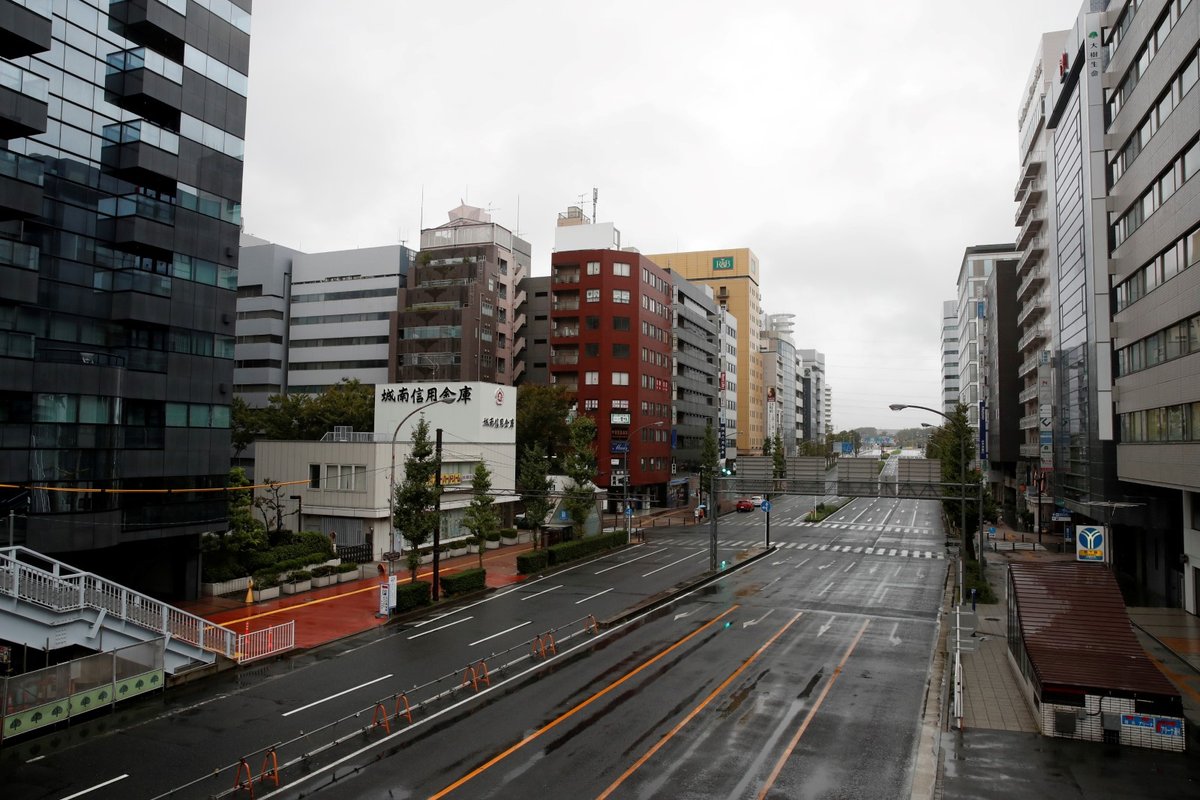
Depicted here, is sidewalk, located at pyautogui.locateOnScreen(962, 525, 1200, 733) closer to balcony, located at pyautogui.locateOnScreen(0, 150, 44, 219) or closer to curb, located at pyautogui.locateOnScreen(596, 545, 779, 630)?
curb, located at pyautogui.locateOnScreen(596, 545, 779, 630)

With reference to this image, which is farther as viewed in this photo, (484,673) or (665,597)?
(665,597)

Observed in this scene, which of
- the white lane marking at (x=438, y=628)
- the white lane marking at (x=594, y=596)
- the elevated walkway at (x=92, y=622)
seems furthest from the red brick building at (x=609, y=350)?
the elevated walkway at (x=92, y=622)

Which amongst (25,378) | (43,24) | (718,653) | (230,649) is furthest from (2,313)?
(718,653)

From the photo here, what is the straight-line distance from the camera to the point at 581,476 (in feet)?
186

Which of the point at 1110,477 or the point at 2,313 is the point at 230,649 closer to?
the point at 2,313

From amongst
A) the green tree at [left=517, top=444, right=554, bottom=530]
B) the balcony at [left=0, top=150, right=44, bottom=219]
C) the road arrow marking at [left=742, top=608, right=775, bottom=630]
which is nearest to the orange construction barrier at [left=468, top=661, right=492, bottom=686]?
the road arrow marking at [left=742, top=608, right=775, bottom=630]

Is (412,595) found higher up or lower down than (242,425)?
lower down

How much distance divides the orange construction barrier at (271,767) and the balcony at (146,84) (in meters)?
28.7

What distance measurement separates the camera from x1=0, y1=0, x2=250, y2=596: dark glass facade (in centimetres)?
2825

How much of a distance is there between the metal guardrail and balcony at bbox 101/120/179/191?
16275 millimetres

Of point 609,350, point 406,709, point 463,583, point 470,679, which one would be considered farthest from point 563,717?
point 609,350

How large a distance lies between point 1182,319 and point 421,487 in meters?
33.1

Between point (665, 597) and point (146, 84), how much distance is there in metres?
33.1

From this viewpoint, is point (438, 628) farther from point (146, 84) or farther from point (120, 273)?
point (146, 84)
